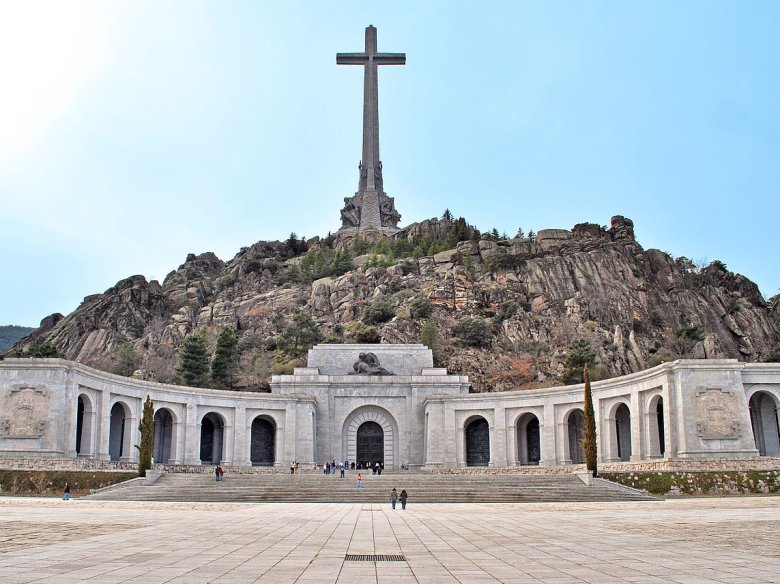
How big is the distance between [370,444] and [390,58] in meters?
55.3

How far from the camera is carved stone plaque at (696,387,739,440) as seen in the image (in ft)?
123

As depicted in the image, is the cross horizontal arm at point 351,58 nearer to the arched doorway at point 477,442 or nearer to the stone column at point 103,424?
the arched doorway at point 477,442

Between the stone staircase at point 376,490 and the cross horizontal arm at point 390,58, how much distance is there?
66.5 meters

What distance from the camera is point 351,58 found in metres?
94.1

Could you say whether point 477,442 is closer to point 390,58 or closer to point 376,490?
point 376,490

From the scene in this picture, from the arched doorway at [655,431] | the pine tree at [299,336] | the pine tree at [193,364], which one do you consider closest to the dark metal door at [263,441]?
the pine tree at [193,364]

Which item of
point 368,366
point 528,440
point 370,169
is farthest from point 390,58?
point 528,440

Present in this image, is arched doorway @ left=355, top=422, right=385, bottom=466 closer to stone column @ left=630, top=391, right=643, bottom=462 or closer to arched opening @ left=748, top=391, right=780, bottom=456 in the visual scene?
stone column @ left=630, top=391, right=643, bottom=462

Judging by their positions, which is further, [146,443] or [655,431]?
[655,431]

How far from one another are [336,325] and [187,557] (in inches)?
2444

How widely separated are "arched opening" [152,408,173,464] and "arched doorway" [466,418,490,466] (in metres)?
18.1

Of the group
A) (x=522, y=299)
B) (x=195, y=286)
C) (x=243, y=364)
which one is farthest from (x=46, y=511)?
(x=195, y=286)

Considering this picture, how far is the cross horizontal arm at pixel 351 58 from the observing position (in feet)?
307

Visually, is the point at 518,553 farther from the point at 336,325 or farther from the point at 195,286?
the point at 195,286
